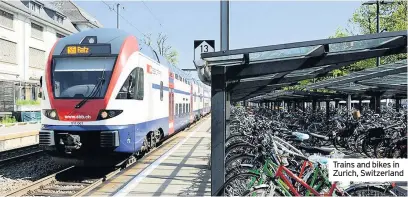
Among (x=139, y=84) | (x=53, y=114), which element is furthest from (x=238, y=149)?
(x=53, y=114)

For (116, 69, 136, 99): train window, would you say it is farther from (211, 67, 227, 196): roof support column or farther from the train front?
(211, 67, 227, 196): roof support column

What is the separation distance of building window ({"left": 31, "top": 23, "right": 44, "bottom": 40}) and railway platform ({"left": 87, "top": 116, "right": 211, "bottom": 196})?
84.3 ft

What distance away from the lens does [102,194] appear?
6676 millimetres

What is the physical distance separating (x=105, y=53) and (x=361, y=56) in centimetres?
514

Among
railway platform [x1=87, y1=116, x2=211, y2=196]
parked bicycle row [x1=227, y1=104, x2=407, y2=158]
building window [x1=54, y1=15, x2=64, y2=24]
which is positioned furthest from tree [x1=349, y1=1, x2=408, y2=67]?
building window [x1=54, y1=15, x2=64, y2=24]

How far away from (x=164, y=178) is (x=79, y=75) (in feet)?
8.81

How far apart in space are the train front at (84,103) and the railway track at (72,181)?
50 centimetres

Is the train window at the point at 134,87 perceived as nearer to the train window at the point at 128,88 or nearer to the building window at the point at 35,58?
the train window at the point at 128,88

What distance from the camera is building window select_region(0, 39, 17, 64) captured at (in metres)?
27.6

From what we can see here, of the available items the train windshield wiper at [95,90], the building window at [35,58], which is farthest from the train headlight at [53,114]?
the building window at [35,58]

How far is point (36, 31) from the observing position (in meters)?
32.6

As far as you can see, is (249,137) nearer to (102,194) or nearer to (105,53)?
(102,194)

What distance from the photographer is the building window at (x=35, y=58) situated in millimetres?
31406

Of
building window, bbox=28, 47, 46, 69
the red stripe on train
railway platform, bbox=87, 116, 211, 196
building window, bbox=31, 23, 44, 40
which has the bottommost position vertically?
railway platform, bbox=87, 116, 211, 196
